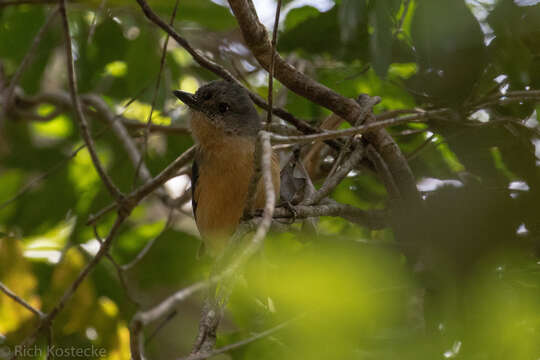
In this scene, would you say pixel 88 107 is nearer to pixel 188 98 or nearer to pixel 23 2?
pixel 23 2

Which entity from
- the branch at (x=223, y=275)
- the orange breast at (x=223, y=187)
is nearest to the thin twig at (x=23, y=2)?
the orange breast at (x=223, y=187)

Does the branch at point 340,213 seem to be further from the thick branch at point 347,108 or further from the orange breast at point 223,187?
the orange breast at point 223,187

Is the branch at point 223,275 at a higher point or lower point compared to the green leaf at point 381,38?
lower

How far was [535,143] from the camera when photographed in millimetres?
3076

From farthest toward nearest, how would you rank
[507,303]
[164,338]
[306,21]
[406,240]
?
[164,338] → [306,21] → [406,240] → [507,303]

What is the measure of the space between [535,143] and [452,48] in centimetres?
82

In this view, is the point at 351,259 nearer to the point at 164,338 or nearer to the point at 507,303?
the point at 507,303

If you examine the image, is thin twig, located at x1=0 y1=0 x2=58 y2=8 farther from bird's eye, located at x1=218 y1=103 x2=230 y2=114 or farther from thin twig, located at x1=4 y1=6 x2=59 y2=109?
bird's eye, located at x1=218 y1=103 x2=230 y2=114

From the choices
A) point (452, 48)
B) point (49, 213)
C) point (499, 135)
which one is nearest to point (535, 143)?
point (499, 135)

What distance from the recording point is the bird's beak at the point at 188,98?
162 inches

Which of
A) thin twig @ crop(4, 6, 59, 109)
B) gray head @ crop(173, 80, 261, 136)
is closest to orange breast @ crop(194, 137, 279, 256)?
gray head @ crop(173, 80, 261, 136)

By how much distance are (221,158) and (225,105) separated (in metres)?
0.53

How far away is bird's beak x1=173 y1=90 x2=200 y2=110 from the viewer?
13.5ft

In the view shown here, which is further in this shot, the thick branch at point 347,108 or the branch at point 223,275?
the thick branch at point 347,108
